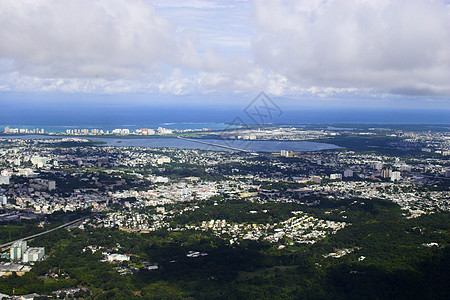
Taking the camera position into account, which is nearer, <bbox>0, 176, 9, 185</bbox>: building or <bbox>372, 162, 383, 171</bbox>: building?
<bbox>0, 176, 9, 185</bbox>: building

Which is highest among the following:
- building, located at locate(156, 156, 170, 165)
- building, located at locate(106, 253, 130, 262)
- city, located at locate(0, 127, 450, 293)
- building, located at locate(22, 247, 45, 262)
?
building, located at locate(156, 156, 170, 165)

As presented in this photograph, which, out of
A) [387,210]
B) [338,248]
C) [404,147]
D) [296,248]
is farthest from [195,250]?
[404,147]

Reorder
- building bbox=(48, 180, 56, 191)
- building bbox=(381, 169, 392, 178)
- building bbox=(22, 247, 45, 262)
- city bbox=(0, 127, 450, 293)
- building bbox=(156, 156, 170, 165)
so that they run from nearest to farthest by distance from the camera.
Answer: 1. building bbox=(22, 247, 45, 262)
2. city bbox=(0, 127, 450, 293)
3. building bbox=(48, 180, 56, 191)
4. building bbox=(381, 169, 392, 178)
5. building bbox=(156, 156, 170, 165)

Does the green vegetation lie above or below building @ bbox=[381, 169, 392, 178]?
below

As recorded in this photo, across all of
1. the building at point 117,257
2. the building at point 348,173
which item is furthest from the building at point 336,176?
the building at point 117,257

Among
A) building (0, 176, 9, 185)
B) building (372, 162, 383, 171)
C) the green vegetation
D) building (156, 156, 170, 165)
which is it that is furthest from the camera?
building (156, 156, 170, 165)

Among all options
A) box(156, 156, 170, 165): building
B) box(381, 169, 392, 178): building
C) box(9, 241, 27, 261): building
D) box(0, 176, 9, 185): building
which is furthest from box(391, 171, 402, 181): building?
box(9, 241, 27, 261): building

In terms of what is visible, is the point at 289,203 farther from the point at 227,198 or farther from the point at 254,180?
the point at 254,180

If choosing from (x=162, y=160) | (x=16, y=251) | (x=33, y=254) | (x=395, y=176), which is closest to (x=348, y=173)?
(x=395, y=176)

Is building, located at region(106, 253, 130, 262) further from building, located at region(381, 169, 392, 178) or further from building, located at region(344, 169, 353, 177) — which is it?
building, located at region(381, 169, 392, 178)
